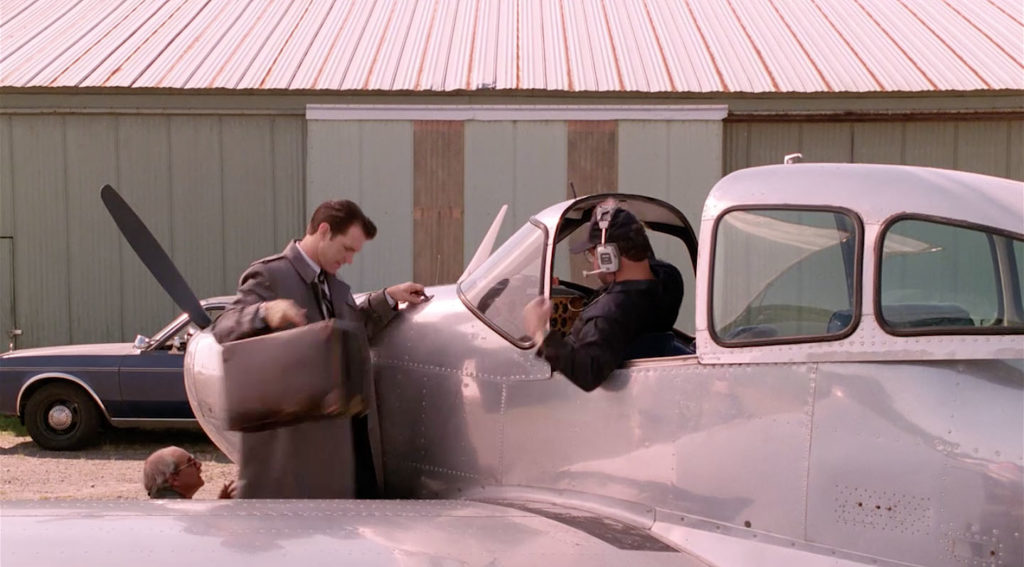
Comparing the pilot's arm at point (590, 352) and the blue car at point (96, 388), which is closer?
the pilot's arm at point (590, 352)

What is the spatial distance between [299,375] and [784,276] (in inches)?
65.9

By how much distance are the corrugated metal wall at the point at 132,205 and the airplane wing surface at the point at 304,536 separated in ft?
31.8

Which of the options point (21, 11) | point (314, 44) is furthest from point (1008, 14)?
point (21, 11)

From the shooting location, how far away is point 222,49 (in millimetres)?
13180

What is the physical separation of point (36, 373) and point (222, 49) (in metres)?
5.41

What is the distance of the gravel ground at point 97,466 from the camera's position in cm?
791

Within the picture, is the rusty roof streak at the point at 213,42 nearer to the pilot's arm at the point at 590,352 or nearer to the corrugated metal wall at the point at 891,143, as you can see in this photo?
the corrugated metal wall at the point at 891,143

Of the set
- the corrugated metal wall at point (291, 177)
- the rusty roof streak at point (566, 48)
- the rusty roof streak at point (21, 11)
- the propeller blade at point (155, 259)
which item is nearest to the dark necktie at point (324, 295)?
the propeller blade at point (155, 259)

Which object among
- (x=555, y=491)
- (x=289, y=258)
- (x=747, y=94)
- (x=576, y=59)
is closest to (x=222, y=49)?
(x=576, y=59)

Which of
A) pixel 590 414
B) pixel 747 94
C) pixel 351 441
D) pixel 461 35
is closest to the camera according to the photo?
pixel 590 414

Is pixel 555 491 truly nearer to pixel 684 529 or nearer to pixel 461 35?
pixel 684 529

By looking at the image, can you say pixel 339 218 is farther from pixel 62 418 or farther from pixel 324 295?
pixel 62 418

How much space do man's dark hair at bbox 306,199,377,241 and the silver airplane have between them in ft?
2.96

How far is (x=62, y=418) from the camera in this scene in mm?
9828
